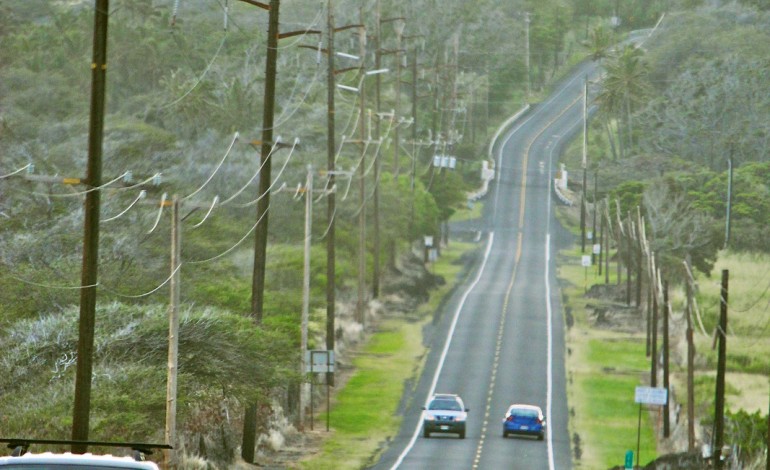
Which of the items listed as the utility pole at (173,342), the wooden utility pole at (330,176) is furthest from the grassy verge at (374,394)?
the utility pole at (173,342)

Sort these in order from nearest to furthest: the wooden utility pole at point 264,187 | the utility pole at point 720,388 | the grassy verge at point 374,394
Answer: the wooden utility pole at point 264,187 < the utility pole at point 720,388 < the grassy verge at point 374,394

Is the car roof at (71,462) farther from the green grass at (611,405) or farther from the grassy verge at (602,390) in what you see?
the green grass at (611,405)

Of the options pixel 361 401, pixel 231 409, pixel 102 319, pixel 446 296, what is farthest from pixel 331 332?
pixel 446 296

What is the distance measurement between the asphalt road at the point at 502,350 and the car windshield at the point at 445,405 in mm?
1111

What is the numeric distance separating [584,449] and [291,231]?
2867 centimetres

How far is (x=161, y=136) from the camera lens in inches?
3216

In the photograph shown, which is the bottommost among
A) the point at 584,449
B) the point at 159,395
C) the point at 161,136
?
the point at 584,449

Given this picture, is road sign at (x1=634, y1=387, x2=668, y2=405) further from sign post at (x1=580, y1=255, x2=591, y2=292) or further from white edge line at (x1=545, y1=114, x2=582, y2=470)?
sign post at (x1=580, y1=255, x2=591, y2=292)

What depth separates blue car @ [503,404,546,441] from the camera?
53.6 metres

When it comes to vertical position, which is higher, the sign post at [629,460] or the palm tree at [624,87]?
the palm tree at [624,87]

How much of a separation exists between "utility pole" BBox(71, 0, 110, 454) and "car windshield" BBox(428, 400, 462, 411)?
28955 millimetres

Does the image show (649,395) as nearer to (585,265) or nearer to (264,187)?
(264,187)

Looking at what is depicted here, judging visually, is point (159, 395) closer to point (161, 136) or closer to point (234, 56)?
point (161, 136)

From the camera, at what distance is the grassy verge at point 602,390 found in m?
53.0
